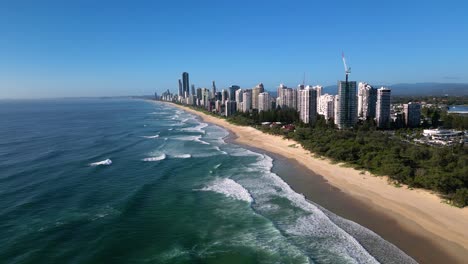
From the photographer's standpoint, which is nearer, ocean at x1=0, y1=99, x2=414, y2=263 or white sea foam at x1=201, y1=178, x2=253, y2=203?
ocean at x1=0, y1=99, x2=414, y2=263

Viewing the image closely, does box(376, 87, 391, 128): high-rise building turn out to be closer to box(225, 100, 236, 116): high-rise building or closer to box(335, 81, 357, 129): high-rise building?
box(335, 81, 357, 129): high-rise building

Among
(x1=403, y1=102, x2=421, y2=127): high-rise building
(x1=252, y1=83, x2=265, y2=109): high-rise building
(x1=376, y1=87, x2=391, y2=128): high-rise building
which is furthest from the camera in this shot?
(x1=252, y1=83, x2=265, y2=109): high-rise building

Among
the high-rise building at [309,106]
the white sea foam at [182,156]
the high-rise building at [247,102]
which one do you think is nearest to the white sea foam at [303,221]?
the white sea foam at [182,156]

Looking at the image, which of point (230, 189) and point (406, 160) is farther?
point (406, 160)

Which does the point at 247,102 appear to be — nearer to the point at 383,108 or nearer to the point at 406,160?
the point at 383,108

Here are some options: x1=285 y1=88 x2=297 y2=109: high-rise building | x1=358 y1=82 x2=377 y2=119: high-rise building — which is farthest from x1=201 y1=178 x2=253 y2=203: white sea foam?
x1=285 y1=88 x2=297 y2=109: high-rise building

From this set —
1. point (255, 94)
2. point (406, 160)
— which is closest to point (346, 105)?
point (406, 160)

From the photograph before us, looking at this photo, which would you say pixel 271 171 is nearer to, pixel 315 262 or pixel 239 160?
pixel 239 160
